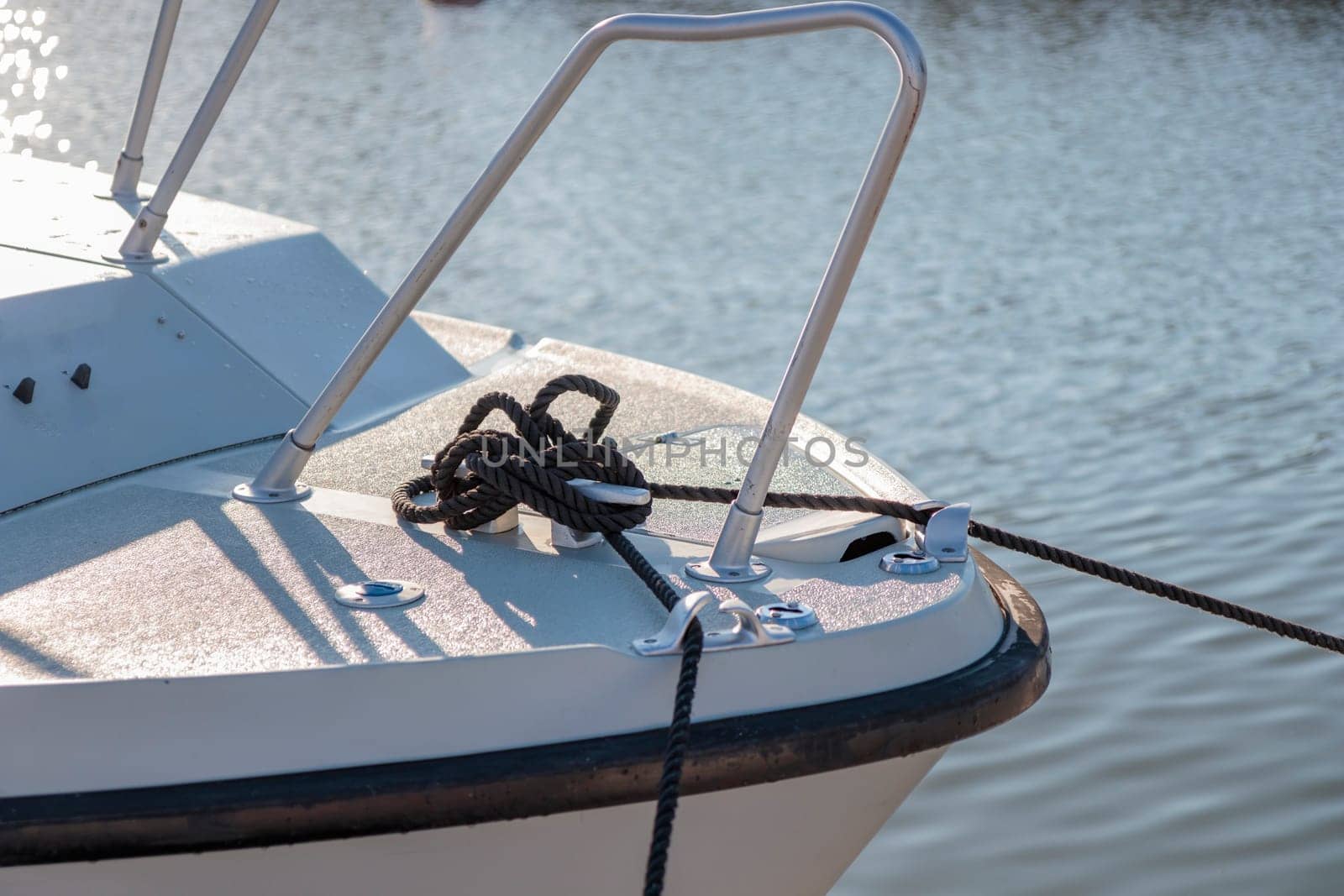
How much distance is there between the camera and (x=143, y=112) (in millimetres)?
3320

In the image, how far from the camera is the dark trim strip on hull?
6.10 feet

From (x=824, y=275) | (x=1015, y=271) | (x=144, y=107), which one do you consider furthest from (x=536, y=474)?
(x=1015, y=271)

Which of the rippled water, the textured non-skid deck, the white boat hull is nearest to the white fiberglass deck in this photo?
the textured non-skid deck

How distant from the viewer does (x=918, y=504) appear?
2.43 meters

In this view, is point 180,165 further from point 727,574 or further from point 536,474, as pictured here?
point 727,574

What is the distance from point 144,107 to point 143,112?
1 cm

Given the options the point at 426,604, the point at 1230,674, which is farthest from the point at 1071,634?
the point at 426,604

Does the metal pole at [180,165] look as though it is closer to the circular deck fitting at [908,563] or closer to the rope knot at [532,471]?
the rope knot at [532,471]

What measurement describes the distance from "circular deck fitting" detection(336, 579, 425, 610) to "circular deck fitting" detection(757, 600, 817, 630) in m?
0.51

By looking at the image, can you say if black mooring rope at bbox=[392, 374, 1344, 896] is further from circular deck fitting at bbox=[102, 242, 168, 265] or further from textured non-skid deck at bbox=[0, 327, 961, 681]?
circular deck fitting at bbox=[102, 242, 168, 265]

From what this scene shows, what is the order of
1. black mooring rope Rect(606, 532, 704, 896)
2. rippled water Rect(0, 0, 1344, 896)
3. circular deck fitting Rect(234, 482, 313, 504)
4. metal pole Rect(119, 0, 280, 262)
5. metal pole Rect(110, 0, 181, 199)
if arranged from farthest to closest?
rippled water Rect(0, 0, 1344, 896) → metal pole Rect(110, 0, 181, 199) → metal pole Rect(119, 0, 280, 262) → circular deck fitting Rect(234, 482, 313, 504) → black mooring rope Rect(606, 532, 704, 896)

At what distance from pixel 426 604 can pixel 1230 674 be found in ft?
8.86

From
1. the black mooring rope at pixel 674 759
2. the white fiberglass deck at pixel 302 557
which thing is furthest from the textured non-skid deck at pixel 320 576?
the black mooring rope at pixel 674 759

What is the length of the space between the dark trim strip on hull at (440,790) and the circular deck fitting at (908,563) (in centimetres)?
27
